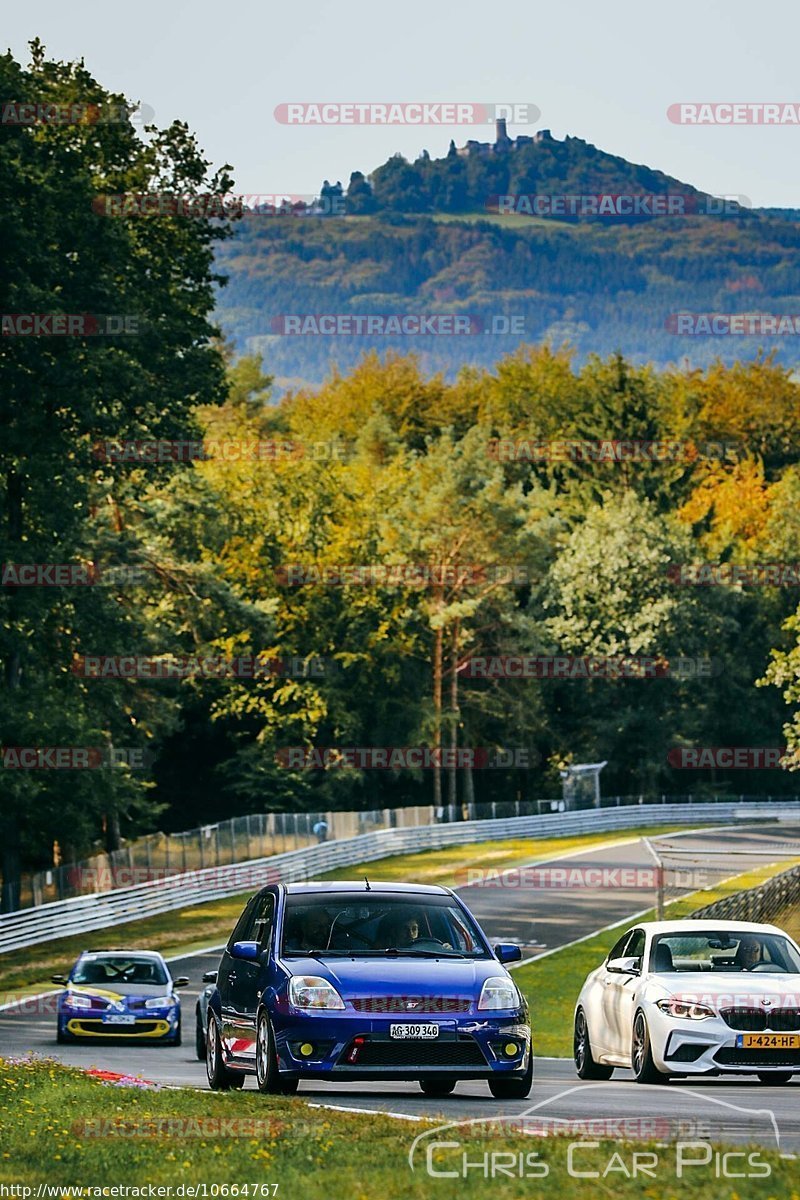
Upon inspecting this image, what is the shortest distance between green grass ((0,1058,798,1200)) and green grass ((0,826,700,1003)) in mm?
25736

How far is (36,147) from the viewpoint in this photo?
44.8m

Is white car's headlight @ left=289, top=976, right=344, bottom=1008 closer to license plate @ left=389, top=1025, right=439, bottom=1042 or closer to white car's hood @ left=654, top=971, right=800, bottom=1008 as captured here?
license plate @ left=389, top=1025, right=439, bottom=1042

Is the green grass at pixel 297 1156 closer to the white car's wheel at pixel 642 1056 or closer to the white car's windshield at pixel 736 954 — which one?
the white car's wheel at pixel 642 1056

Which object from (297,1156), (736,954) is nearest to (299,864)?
(736,954)

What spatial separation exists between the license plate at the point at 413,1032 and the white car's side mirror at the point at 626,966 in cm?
346

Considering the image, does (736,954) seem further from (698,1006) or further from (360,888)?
(360,888)

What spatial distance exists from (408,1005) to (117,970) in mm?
15772

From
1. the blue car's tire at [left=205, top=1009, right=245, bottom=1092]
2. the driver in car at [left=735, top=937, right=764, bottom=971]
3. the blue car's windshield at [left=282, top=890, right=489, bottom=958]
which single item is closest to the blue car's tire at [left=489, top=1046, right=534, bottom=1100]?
the blue car's windshield at [left=282, top=890, right=489, bottom=958]

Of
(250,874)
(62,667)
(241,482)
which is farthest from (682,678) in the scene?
(62,667)

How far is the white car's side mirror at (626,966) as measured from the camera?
17.7 meters

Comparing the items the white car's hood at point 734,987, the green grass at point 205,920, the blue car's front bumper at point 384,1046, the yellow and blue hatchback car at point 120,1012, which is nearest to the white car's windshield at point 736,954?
the white car's hood at point 734,987

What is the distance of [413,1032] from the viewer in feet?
47.7

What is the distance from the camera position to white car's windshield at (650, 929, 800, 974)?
17562mm

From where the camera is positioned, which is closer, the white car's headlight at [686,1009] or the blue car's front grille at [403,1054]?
the blue car's front grille at [403,1054]
